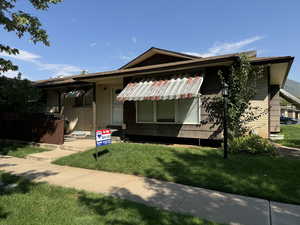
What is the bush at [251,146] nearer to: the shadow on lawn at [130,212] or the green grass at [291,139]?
the green grass at [291,139]

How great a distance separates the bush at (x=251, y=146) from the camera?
641cm

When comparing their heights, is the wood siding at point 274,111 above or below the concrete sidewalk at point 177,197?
above

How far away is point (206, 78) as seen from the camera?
26.2 ft

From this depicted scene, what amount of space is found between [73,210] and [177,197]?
1968 millimetres

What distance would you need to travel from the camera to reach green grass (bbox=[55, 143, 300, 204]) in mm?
4066

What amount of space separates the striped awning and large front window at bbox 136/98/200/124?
0.91 m

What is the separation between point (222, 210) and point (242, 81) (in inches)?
215

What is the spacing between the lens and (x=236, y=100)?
24.3ft

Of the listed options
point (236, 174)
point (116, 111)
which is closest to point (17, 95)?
point (116, 111)

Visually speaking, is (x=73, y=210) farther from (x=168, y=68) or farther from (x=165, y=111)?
(x=168, y=68)

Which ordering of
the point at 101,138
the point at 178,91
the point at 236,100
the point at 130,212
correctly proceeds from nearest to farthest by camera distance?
the point at 130,212, the point at 101,138, the point at 178,91, the point at 236,100

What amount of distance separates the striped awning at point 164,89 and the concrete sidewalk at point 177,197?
342 centimetres

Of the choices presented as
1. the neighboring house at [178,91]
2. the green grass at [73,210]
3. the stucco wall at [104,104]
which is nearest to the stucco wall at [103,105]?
the stucco wall at [104,104]

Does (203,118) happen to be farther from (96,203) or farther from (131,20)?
(131,20)
